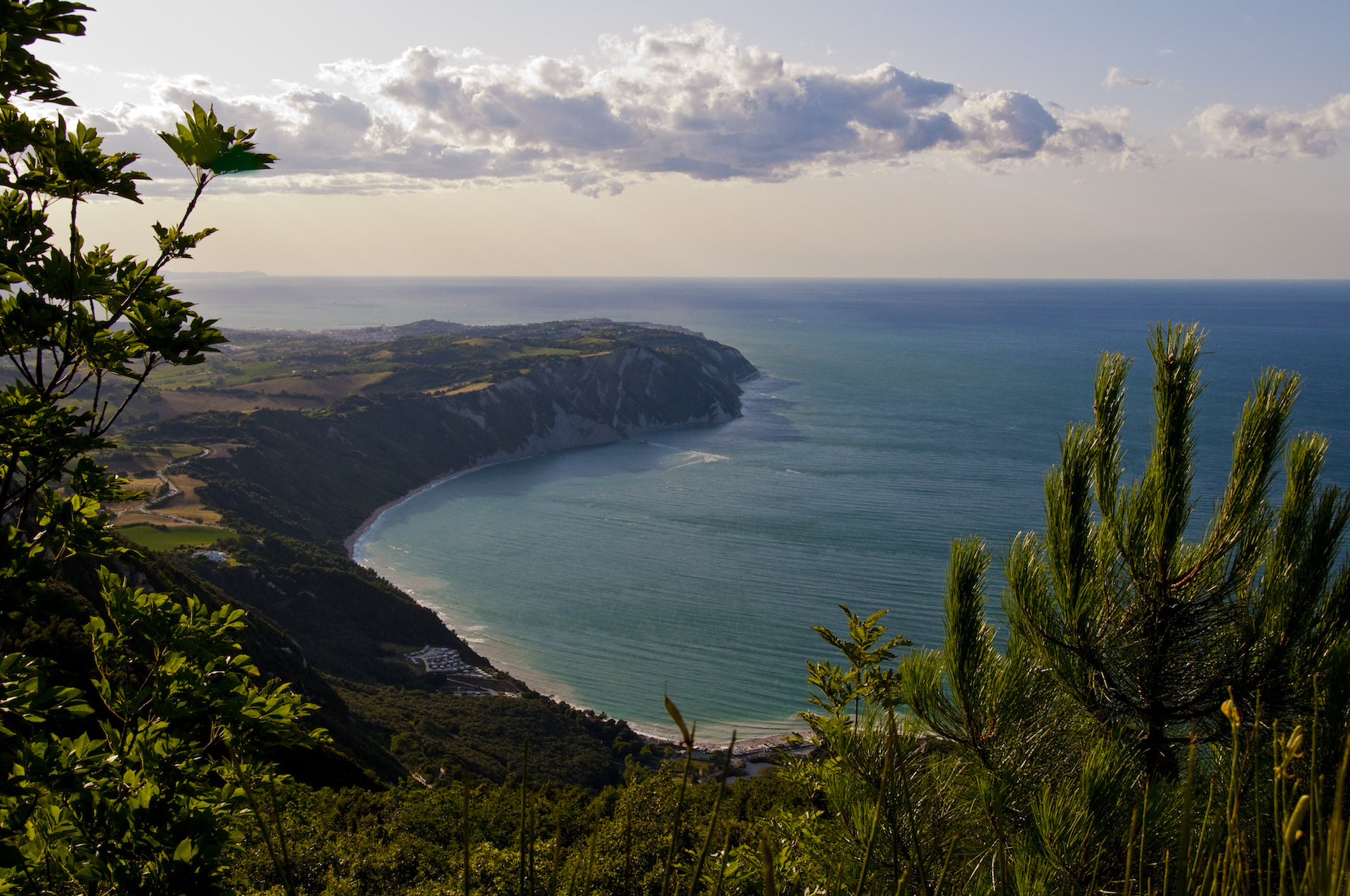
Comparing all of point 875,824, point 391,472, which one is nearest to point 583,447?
point 391,472

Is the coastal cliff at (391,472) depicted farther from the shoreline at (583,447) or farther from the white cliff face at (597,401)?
the shoreline at (583,447)

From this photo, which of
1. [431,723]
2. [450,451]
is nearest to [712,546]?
[431,723]

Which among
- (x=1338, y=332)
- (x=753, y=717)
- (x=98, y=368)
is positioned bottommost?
(x=753, y=717)

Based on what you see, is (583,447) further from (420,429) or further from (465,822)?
(465,822)

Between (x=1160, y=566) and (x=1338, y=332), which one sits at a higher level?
(x=1338, y=332)

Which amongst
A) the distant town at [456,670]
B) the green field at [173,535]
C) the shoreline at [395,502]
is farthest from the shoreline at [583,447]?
the green field at [173,535]

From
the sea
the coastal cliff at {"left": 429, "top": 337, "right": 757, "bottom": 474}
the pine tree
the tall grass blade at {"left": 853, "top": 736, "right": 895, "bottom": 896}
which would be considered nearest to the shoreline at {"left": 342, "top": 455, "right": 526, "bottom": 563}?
Answer: the coastal cliff at {"left": 429, "top": 337, "right": 757, "bottom": 474}

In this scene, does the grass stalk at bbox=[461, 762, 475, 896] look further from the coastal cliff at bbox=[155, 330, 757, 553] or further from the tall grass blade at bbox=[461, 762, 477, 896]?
the coastal cliff at bbox=[155, 330, 757, 553]

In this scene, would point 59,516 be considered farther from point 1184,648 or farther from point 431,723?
point 431,723

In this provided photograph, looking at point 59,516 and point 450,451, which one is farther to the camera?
Result: point 450,451
